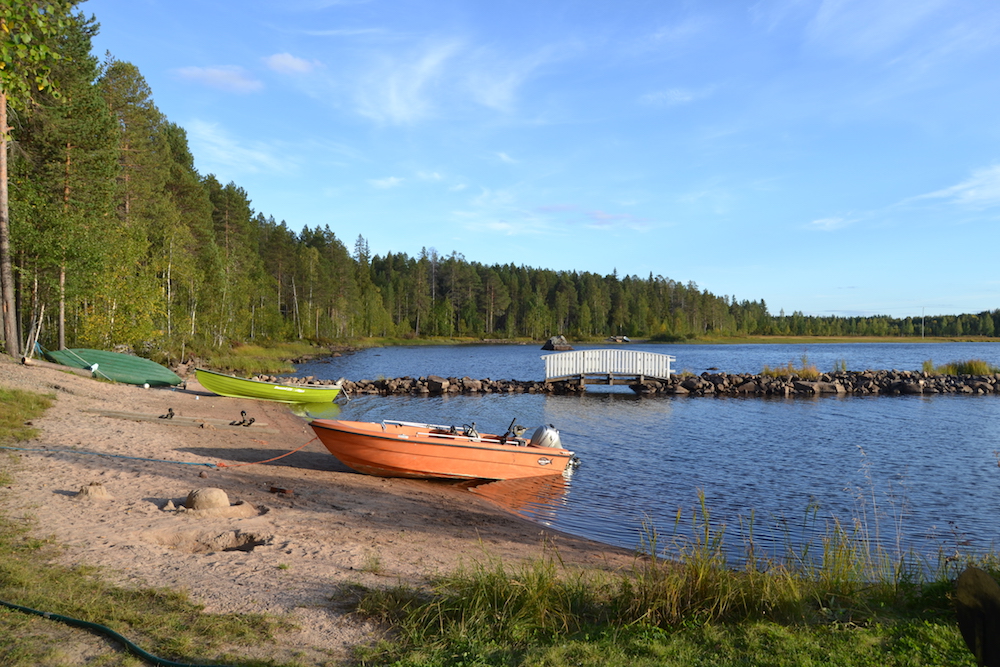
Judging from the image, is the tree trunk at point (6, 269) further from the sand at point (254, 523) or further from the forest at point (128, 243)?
the sand at point (254, 523)

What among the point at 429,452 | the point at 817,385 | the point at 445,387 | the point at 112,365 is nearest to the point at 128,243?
the point at 112,365

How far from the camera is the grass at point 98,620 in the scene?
4.24 metres

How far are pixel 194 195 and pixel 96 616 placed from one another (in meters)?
49.5

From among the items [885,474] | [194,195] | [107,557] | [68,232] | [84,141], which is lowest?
[885,474]

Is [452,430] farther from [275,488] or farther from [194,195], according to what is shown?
[194,195]

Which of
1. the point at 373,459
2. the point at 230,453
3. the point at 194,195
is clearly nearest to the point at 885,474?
the point at 373,459

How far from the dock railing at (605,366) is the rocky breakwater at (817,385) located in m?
0.84

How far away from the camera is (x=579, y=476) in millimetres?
14875

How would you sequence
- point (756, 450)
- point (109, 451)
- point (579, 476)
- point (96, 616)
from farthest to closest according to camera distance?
point (756, 450) < point (579, 476) < point (109, 451) < point (96, 616)

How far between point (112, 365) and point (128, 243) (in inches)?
320

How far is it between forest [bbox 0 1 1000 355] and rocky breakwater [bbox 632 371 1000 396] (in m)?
28.1

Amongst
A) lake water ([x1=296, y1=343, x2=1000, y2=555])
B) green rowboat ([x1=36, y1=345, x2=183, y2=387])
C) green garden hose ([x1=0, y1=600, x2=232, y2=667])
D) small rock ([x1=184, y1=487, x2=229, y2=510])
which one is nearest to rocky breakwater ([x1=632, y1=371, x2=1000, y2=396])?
lake water ([x1=296, y1=343, x2=1000, y2=555])

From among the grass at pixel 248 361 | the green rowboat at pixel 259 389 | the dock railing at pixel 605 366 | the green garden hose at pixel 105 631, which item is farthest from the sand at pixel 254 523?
the dock railing at pixel 605 366

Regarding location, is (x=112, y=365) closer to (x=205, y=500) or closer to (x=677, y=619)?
(x=205, y=500)
